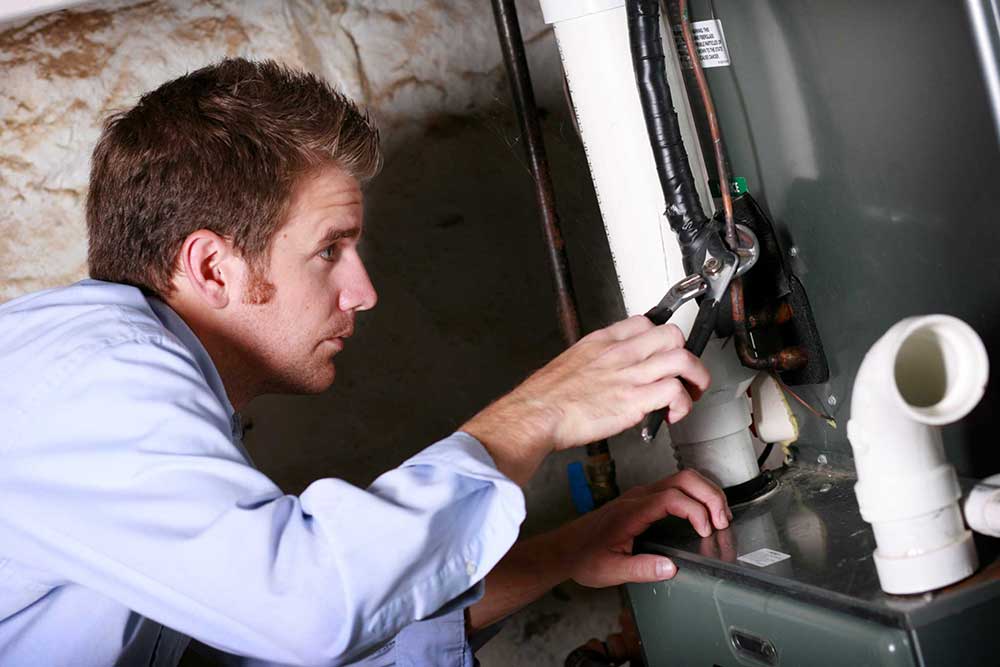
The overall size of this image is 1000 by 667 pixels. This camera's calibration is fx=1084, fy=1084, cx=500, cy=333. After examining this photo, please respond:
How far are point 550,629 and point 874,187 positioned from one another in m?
1.01

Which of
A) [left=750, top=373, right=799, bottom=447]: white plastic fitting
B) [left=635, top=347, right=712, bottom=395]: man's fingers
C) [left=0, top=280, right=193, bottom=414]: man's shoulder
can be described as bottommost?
[left=750, top=373, right=799, bottom=447]: white plastic fitting

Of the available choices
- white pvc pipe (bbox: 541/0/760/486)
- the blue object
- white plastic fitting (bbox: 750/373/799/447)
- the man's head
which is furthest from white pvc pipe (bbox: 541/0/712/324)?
the blue object

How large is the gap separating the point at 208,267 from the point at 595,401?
484 millimetres

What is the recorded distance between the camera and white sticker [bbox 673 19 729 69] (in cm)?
122

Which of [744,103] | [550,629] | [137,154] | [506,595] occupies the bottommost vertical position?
[550,629]

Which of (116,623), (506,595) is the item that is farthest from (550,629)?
(116,623)

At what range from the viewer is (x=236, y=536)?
835 millimetres

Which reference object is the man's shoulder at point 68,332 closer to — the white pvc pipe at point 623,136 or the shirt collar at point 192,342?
the shirt collar at point 192,342

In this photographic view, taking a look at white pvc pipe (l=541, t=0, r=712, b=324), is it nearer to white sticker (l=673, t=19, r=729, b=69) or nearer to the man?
white sticker (l=673, t=19, r=729, b=69)

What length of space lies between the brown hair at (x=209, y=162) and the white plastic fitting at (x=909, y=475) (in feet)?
2.17

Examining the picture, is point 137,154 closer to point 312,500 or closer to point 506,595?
point 312,500

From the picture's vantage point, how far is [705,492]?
118cm

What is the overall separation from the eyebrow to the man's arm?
0.44 m

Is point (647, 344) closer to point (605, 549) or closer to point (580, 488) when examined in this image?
point (605, 549)
